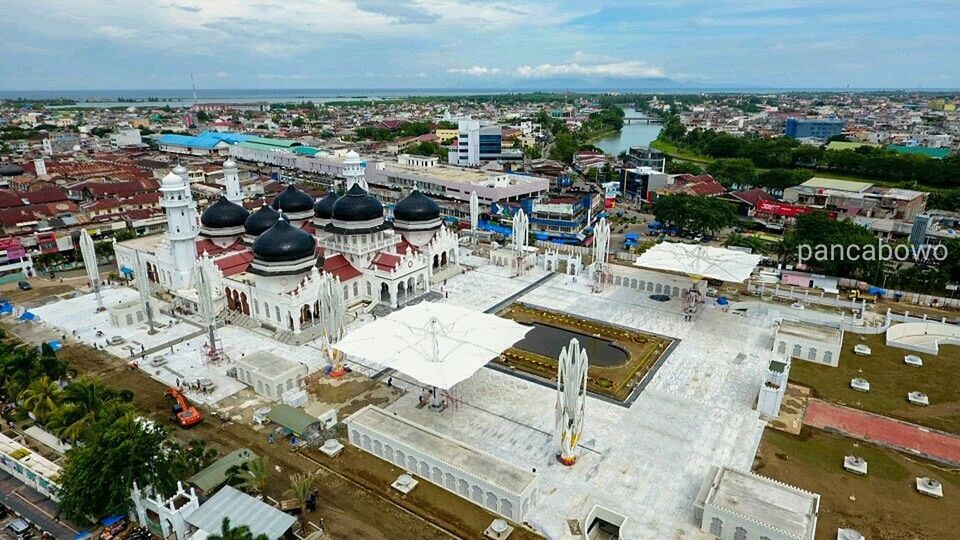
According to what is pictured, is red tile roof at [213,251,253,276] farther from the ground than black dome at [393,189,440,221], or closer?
closer

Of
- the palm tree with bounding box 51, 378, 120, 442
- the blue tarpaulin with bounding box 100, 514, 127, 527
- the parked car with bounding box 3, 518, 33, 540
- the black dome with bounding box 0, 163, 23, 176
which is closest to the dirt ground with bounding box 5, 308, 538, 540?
the palm tree with bounding box 51, 378, 120, 442

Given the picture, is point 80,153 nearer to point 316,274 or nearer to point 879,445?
point 316,274

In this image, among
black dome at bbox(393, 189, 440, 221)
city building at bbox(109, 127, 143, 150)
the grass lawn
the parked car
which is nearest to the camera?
the parked car

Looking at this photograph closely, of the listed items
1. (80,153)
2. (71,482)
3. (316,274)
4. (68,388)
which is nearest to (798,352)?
(316,274)

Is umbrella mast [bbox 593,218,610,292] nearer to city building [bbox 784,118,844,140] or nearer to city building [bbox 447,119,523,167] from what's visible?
city building [bbox 447,119,523,167]

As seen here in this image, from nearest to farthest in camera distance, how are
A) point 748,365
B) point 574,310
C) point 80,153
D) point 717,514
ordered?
point 717,514 < point 748,365 < point 574,310 < point 80,153

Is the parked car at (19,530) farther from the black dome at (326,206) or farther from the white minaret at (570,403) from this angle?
the black dome at (326,206)

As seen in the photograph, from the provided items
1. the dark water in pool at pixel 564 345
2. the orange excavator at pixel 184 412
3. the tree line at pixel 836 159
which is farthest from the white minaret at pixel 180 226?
the tree line at pixel 836 159
